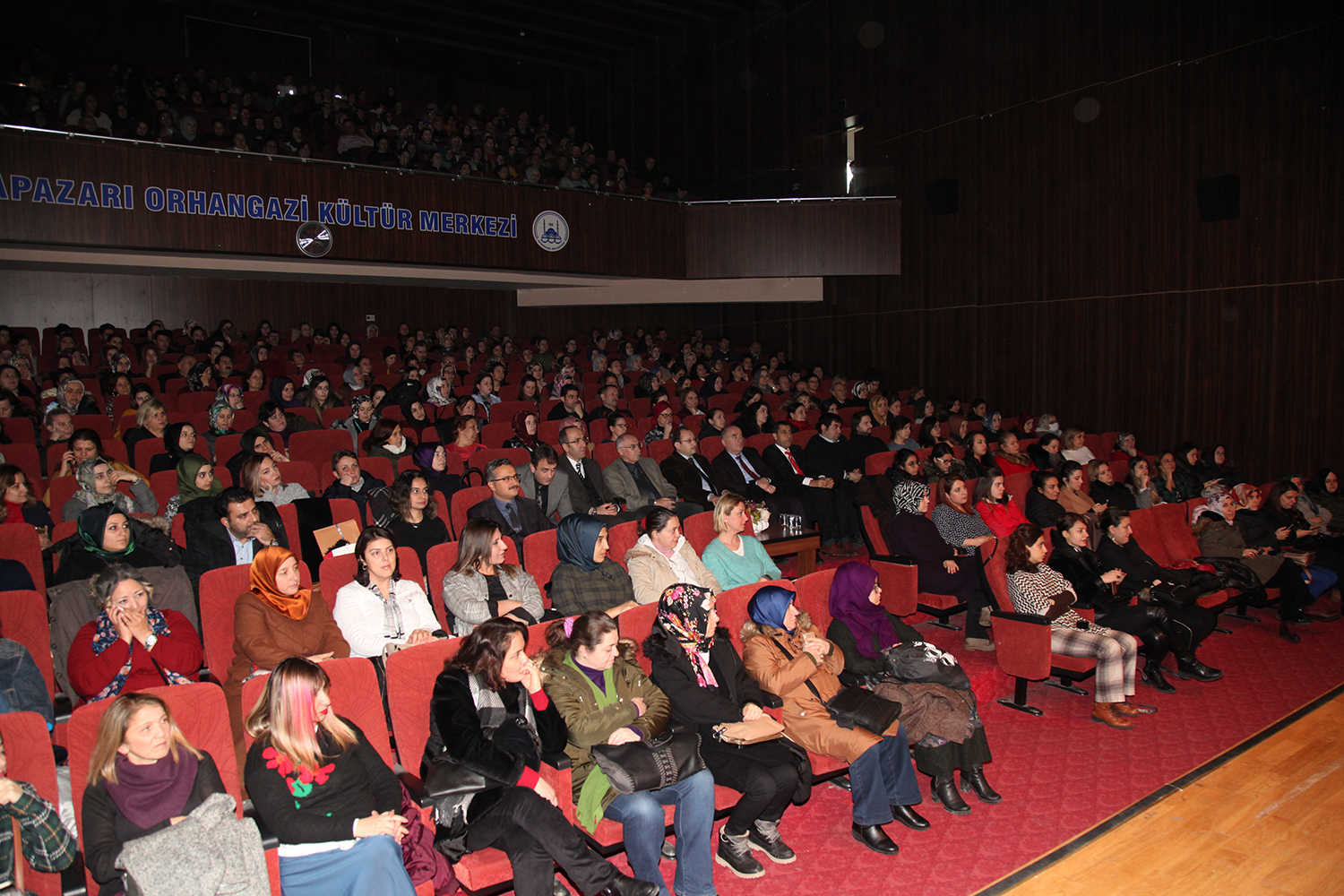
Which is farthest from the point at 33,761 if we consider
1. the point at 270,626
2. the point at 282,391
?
the point at 282,391

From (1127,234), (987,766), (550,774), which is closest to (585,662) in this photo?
(550,774)

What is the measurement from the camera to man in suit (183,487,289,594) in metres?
3.84

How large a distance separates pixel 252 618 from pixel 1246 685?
4.53 meters

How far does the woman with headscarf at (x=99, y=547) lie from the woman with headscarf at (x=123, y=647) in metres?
0.59

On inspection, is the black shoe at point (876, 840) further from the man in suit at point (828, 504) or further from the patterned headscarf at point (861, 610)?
the man in suit at point (828, 504)

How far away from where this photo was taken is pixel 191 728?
245 cm

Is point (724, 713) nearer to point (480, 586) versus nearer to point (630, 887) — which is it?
point (630, 887)

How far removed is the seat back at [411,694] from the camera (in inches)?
108

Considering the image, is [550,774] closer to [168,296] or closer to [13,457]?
[13,457]

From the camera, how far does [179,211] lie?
830cm

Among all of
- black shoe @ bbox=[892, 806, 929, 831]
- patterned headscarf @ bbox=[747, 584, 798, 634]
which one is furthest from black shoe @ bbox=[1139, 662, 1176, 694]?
patterned headscarf @ bbox=[747, 584, 798, 634]

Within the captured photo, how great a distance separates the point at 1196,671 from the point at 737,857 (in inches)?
116

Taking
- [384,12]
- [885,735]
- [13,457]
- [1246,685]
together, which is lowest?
[1246,685]

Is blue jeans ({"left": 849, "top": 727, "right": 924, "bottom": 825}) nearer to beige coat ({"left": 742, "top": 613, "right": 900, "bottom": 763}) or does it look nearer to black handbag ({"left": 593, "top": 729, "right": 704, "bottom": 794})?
beige coat ({"left": 742, "top": 613, "right": 900, "bottom": 763})
